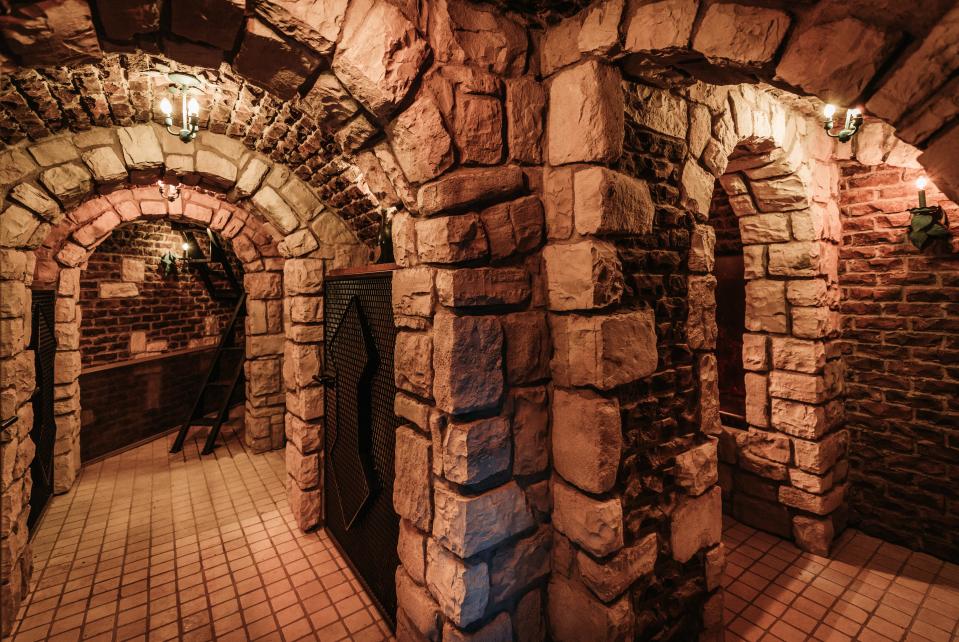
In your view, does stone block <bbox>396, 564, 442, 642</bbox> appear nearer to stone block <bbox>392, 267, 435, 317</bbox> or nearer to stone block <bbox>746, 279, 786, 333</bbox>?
stone block <bbox>392, 267, 435, 317</bbox>

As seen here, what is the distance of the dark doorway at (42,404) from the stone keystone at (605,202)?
4.65 m

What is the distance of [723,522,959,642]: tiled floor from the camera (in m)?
2.49

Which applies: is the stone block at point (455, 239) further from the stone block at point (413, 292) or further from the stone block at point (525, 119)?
the stone block at point (525, 119)

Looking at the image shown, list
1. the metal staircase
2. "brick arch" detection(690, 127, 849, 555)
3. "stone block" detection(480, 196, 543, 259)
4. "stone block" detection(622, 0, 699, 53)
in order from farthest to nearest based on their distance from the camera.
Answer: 1. the metal staircase
2. "brick arch" detection(690, 127, 849, 555)
3. "stone block" detection(480, 196, 543, 259)
4. "stone block" detection(622, 0, 699, 53)

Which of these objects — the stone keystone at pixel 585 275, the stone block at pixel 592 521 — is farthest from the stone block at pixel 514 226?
the stone block at pixel 592 521

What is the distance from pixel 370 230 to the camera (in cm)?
376

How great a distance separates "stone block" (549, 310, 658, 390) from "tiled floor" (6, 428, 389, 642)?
1.99 metres

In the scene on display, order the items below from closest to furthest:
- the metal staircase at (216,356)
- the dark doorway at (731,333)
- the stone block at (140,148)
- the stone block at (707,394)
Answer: the stone block at (707,394), the stone block at (140,148), the dark doorway at (731,333), the metal staircase at (216,356)

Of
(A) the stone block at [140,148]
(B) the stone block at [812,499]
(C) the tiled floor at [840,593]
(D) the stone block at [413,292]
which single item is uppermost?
(A) the stone block at [140,148]

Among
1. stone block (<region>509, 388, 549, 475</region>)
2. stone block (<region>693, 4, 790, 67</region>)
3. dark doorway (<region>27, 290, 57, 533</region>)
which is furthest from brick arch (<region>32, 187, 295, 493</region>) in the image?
stone block (<region>693, 4, 790, 67</region>)

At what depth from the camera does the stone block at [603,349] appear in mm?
1710

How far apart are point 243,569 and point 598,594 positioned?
Result: 2665 millimetres

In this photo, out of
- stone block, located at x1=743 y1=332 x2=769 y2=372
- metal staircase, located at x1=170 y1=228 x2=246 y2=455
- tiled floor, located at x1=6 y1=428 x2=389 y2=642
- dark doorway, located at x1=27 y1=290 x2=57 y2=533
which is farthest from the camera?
metal staircase, located at x1=170 y1=228 x2=246 y2=455

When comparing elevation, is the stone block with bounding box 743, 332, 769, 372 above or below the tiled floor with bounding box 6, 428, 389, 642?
above
